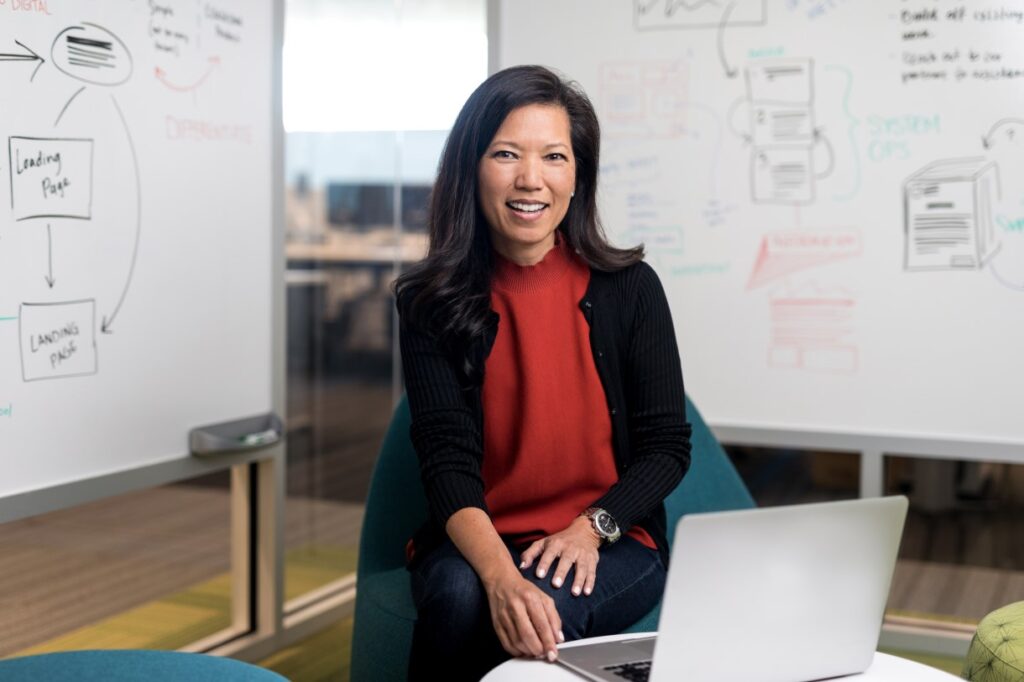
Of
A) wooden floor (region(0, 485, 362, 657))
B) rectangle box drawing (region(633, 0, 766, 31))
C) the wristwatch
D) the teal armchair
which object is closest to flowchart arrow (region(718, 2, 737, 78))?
rectangle box drawing (region(633, 0, 766, 31))

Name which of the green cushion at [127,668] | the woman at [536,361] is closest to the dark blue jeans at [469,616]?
the woman at [536,361]

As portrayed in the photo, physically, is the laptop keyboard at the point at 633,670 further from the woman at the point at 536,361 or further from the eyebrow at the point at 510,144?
the eyebrow at the point at 510,144

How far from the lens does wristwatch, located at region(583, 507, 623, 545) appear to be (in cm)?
189

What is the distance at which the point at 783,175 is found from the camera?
10.0 ft

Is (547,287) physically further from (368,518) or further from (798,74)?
(798,74)

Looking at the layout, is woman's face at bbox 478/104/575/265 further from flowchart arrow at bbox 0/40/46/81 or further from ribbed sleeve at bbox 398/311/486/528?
flowchart arrow at bbox 0/40/46/81

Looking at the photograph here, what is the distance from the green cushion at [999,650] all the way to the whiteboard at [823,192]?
3.23 ft

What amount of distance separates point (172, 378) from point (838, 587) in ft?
5.75

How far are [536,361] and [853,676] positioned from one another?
765 millimetres

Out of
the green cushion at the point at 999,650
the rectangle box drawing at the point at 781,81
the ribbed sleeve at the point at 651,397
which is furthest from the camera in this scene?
the rectangle box drawing at the point at 781,81

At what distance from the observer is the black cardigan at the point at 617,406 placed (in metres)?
1.94

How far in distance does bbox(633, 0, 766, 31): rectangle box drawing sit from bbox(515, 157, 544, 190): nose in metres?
1.26

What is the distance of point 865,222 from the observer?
299 cm

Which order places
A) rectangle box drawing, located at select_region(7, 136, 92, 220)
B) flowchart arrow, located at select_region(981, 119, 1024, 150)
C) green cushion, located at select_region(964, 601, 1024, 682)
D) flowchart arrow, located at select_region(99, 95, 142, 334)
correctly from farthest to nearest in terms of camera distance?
flowchart arrow, located at select_region(981, 119, 1024, 150)
flowchart arrow, located at select_region(99, 95, 142, 334)
rectangle box drawing, located at select_region(7, 136, 92, 220)
green cushion, located at select_region(964, 601, 1024, 682)
